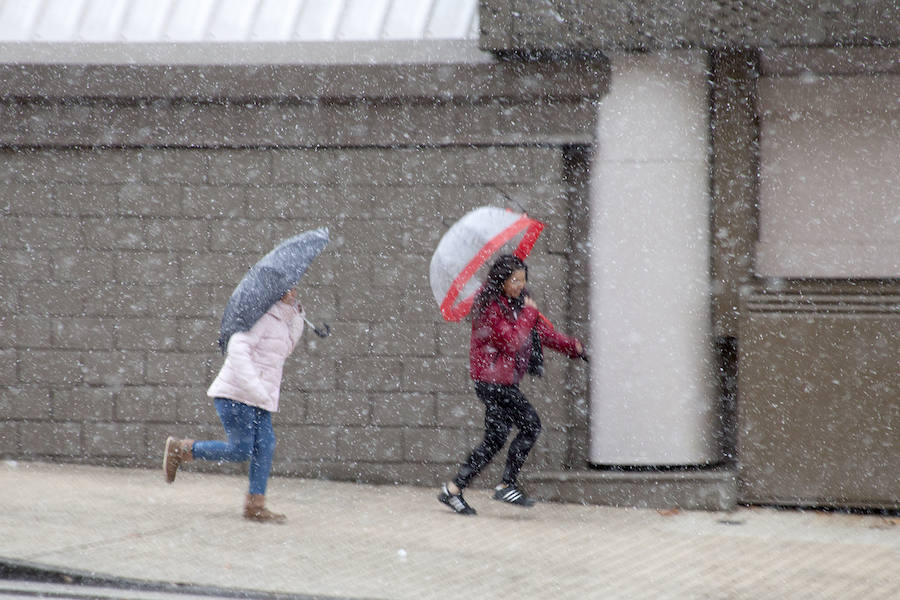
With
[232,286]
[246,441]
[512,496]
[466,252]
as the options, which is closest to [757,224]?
[466,252]

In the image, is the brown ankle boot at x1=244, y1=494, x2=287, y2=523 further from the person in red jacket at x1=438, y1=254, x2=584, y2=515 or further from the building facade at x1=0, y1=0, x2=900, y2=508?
the building facade at x1=0, y1=0, x2=900, y2=508

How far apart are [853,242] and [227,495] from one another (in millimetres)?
4559

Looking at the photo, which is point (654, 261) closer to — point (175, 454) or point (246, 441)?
point (246, 441)

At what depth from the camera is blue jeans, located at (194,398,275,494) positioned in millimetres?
7262

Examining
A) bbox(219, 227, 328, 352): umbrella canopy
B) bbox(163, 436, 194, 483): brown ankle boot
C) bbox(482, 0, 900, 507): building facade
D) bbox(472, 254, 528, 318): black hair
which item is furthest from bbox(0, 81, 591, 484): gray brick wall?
bbox(219, 227, 328, 352): umbrella canopy

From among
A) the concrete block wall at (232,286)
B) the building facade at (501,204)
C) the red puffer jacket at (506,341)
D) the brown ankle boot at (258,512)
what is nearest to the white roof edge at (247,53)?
the building facade at (501,204)

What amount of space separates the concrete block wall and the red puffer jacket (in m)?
0.98

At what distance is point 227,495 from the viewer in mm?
8352

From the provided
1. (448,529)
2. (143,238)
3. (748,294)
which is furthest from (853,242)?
(143,238)

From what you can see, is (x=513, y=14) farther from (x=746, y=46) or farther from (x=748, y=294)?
(x=748, y=294)

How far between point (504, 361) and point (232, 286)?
2293 mm

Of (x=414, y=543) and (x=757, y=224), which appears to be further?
(x=757, y=224)

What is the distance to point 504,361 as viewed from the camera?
25.9 ft

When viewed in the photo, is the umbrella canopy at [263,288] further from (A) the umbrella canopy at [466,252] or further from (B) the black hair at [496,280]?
(B) the black hair at [496,280]
